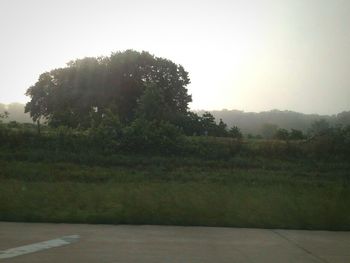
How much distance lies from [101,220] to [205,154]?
25649 mm

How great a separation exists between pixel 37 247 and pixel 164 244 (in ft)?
5.89

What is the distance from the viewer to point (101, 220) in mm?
8758

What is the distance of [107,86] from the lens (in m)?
58.0

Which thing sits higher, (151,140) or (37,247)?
(151,140)

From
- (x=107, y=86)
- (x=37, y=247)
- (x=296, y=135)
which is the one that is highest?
(x=107, y=86)

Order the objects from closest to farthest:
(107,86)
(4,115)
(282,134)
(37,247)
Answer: (37,247) < (4,115) < (282,134) < (107,86)

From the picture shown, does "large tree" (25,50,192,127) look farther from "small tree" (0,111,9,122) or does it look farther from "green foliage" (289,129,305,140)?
"small tree" (0,111,9,122)

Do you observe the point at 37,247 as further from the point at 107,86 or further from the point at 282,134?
the point at 107,86

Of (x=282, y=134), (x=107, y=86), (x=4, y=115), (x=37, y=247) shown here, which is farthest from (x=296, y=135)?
(x=37, y=247)

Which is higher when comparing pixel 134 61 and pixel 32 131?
pixel 134 61

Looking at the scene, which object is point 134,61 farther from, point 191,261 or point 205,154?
point 191,261

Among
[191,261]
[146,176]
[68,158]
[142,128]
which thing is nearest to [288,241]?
[191,261]

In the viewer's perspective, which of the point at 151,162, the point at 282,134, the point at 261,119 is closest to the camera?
the point at 151,162

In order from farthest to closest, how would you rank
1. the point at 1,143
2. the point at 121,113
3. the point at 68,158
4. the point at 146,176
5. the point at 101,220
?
1. the point at 121,113
2. the point at 1,143
3. the point at 68,158
4. the point at 146,176
5. the point at 101,220
